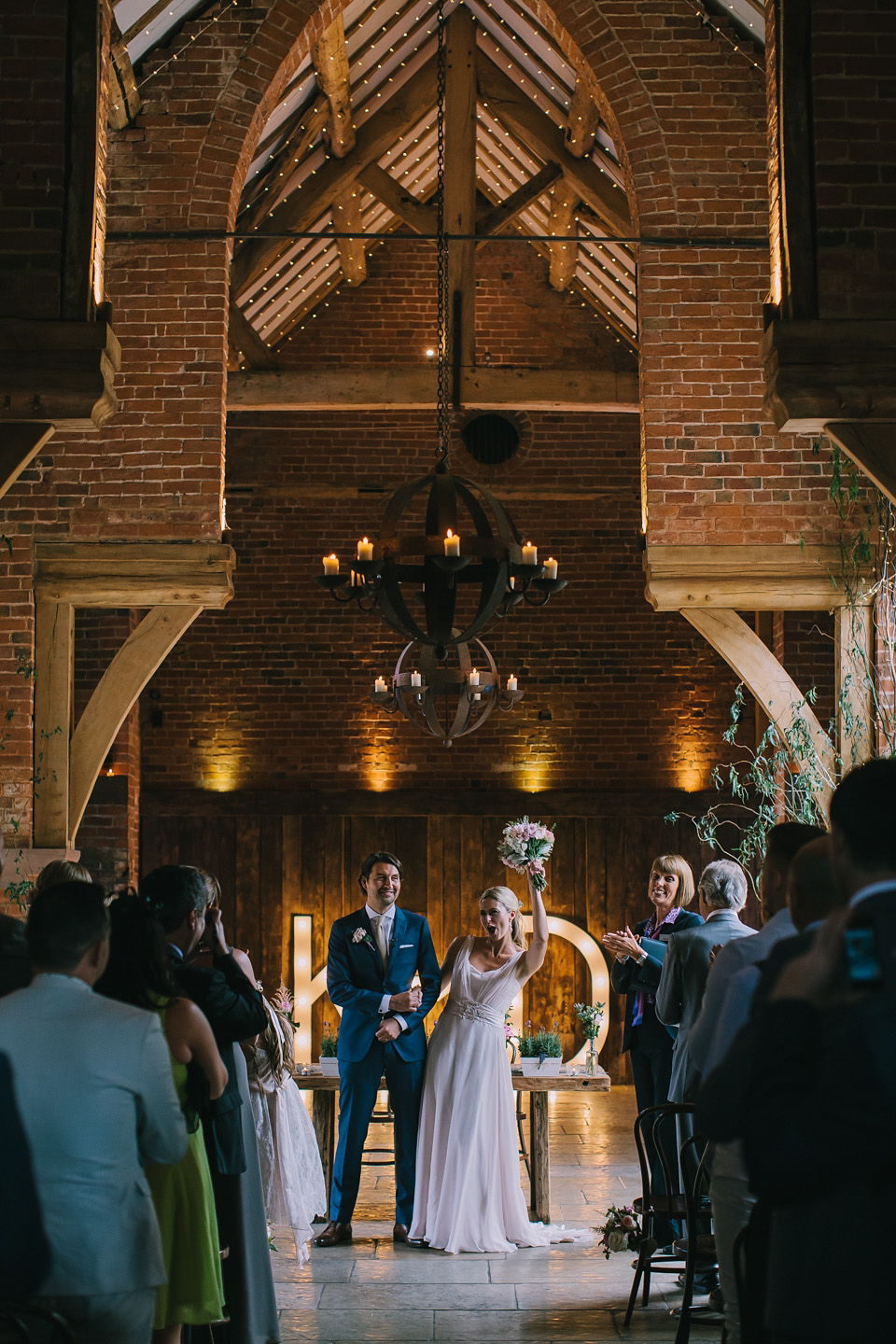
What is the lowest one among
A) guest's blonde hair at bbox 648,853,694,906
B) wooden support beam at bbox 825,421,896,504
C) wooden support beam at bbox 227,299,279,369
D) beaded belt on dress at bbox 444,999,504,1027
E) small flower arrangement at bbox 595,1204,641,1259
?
small flower arrangement at bbox 595,1204,641,1259

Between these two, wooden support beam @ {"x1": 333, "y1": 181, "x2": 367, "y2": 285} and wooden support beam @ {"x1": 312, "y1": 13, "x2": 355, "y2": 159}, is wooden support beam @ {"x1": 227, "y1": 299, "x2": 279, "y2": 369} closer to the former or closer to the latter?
wooden support beam @ {"x1": 333, "y1": 181, "x2": 367, "y2": 285}

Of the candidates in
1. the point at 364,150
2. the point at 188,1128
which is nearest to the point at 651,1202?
the point at 188,1128

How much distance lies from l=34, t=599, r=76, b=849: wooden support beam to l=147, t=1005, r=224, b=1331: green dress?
4011 millimetres

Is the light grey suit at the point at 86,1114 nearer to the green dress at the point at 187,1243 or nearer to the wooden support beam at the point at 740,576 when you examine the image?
the green dress at the point at 187,1243

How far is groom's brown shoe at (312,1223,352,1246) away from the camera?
17.7 feet

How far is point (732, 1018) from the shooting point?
107 inches

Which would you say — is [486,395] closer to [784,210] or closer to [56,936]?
[784,210]

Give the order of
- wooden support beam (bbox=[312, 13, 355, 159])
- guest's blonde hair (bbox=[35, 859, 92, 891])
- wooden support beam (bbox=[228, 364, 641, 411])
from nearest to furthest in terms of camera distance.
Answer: guest's blonde hair (bbox=[35, 859, 92, 891]) → wooden support beam (bbox=[312, 13, 355, 159]) → wooden support beam (bbox=[228, 364, 641, 411])

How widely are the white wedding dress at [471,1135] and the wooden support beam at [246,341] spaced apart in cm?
607

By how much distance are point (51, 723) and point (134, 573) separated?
906 millimetres

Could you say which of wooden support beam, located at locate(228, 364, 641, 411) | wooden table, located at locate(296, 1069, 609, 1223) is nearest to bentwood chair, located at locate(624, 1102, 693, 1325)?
wooden table, located at locate(296, 1069, 609, 1223)

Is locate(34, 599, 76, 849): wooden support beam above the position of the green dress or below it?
above

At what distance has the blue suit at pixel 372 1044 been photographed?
5512mm

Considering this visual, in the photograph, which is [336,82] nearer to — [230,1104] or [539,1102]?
[539,1102]
